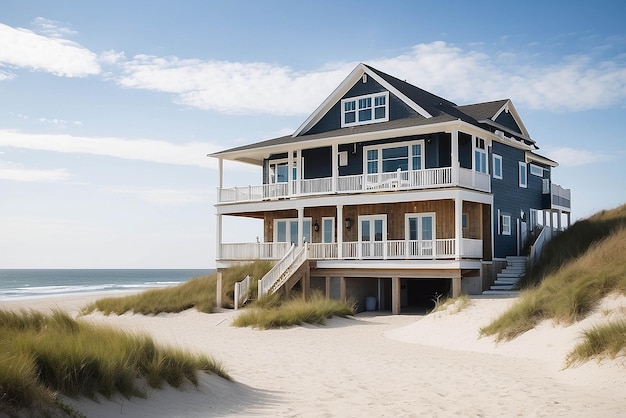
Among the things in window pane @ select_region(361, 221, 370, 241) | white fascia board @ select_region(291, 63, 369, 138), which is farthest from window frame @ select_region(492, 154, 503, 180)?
white fascia board @ select_region(291, 63, 369, 138)

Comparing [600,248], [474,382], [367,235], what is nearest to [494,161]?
[367,235]

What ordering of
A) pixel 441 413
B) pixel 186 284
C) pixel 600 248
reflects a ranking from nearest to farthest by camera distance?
pixel 441 413, pixel 600 248, pixel 186 284

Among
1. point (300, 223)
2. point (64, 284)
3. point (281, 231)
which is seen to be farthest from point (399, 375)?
point (64, 284)

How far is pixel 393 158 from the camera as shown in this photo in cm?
2906

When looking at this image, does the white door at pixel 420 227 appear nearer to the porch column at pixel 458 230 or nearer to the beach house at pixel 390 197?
the beach house at pixel 390 197

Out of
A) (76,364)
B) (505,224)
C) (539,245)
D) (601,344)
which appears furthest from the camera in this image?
(505,224)

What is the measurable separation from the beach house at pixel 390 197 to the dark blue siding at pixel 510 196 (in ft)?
0.19

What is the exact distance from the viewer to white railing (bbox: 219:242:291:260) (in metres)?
30.0

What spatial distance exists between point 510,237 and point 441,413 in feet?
72.2

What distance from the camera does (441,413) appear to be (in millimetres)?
9305

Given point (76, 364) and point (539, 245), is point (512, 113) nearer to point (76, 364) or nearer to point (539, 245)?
point (539, 245)

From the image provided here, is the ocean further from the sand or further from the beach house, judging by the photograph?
the sand

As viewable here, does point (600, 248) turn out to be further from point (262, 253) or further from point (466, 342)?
point (262, 253)

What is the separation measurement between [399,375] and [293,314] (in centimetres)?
912
